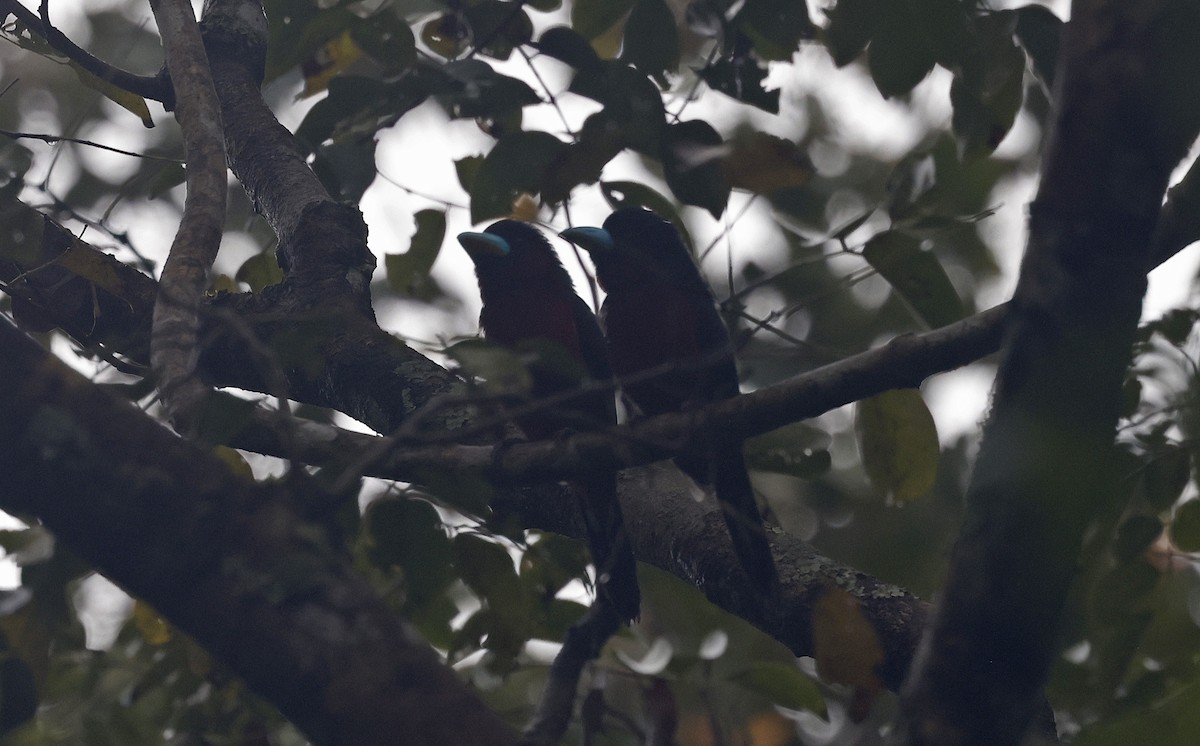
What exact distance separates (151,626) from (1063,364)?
263 centimetres

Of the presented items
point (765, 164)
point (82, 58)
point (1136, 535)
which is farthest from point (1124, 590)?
point (82, 58)

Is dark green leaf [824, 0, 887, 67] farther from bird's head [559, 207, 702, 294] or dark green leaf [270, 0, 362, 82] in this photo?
bird's head [559, 207, 702, 294]

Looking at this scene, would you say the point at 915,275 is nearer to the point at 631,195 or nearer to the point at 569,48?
the point at 631,195

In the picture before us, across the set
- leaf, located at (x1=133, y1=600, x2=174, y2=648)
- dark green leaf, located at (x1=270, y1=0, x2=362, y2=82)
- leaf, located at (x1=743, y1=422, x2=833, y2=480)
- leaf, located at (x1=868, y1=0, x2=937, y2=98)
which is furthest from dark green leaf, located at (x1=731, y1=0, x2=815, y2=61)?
leaf, located at (x1=133, y1=600, x2=174, y2=648)

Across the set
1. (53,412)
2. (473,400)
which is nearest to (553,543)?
(473,400)

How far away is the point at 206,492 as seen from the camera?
172 centimetres

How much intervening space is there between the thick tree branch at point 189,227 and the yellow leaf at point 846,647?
1.28m

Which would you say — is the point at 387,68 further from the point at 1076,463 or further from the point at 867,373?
the point at 1076,463

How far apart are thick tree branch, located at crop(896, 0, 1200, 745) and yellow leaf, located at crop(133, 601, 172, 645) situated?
2309 mm

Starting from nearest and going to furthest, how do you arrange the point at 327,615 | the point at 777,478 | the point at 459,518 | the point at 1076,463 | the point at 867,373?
the point at 1076,463, the point at 327,615, the point at 867,373, the point at 459,518, the point at 777,478

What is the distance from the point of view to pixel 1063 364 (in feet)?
4.90

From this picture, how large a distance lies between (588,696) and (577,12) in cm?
164

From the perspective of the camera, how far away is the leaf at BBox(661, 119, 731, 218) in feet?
7.07

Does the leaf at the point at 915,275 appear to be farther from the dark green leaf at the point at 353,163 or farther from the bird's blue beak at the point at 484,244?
the bird's blue beak at the point at 484,244
